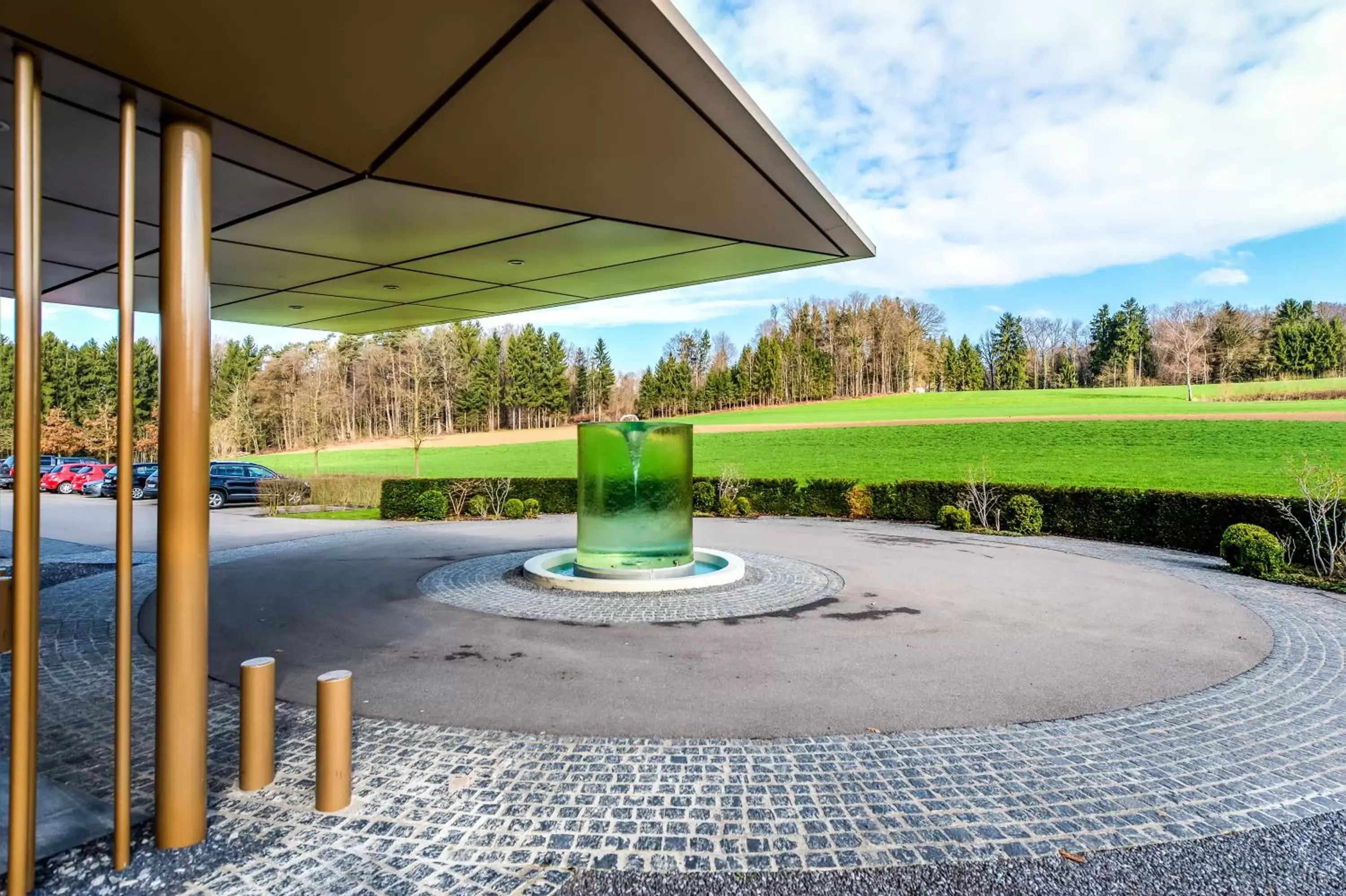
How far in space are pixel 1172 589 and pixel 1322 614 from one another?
5.22 feet

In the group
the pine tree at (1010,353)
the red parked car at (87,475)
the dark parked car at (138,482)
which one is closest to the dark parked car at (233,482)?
the dark parked car at (138,482)

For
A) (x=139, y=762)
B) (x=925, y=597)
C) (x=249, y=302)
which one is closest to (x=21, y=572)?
(x=139, y=762)

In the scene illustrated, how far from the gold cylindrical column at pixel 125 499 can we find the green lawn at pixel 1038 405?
50.0 meters

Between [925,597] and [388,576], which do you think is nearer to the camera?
[925,597]

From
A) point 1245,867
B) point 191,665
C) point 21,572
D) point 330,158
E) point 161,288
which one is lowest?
point 1245,867

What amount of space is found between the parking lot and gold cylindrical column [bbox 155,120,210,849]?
34.3ft

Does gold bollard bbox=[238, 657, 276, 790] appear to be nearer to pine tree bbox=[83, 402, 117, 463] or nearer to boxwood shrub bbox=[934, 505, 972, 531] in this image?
boxwood shrub bbox=[934, 505, 972, 531]

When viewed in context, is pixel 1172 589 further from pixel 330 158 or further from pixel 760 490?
pixel 760 490

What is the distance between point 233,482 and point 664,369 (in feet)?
150

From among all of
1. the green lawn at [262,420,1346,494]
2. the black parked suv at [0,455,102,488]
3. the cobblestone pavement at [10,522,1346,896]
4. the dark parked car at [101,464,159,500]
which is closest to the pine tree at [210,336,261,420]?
the green lawn at [262,420,1346,494]

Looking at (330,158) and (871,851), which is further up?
(330,158)

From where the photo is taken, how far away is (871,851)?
10.9 ft

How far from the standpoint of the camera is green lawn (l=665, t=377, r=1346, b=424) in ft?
148

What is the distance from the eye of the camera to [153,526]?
65.9ft
